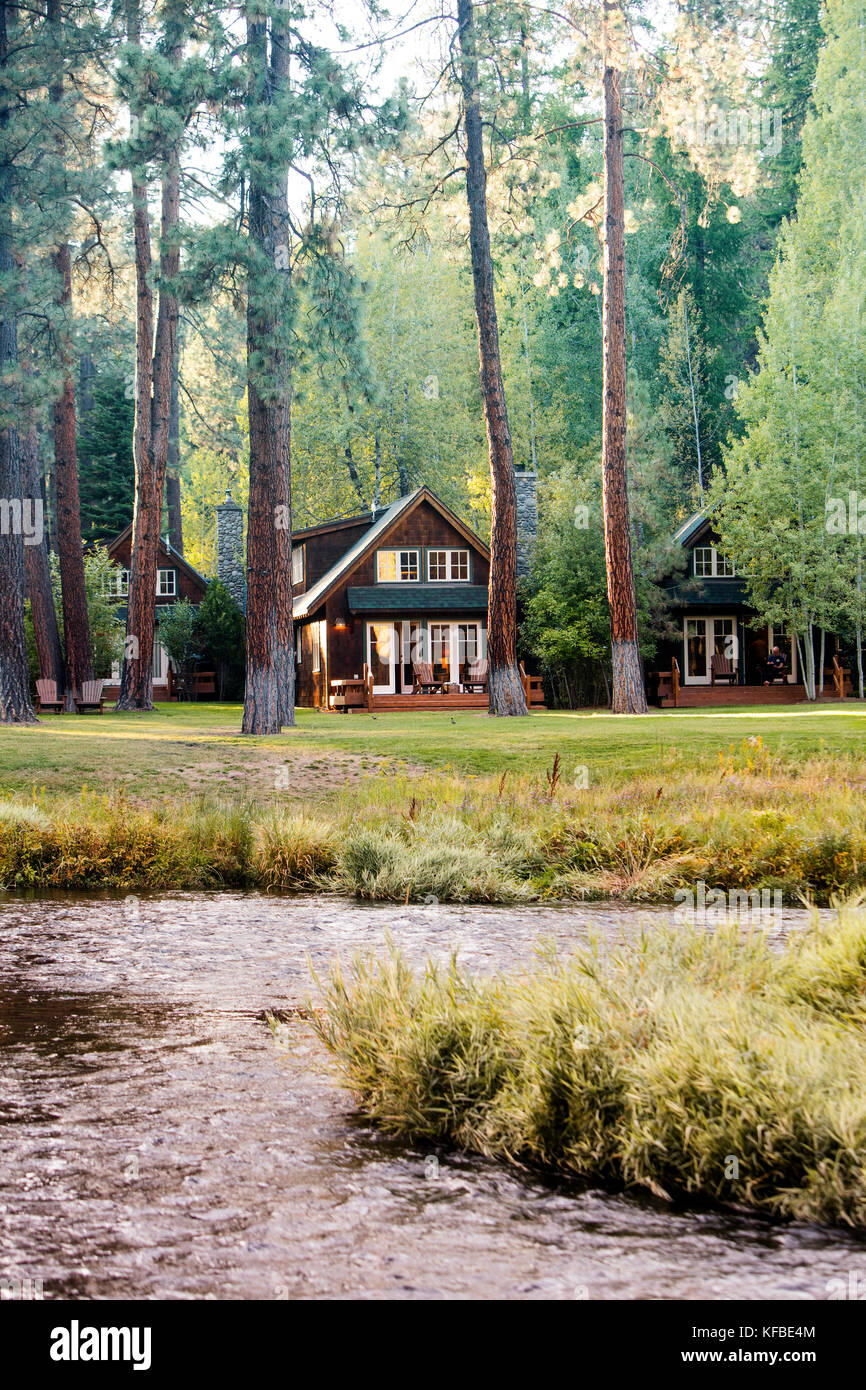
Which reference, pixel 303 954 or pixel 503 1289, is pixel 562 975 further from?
pixel 303 954

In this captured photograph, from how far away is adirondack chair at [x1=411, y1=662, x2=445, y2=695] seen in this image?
38.9m

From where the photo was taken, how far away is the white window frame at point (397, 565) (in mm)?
40031

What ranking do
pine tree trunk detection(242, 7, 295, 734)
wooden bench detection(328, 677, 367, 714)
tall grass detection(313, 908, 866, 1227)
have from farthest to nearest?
wooden bench detection(328, 677, 367, 714) < pine tree trunk detection(242, 7, 295, 734) < tall grass detection(313, 908, 866, 1227)

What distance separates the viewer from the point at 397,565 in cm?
4019

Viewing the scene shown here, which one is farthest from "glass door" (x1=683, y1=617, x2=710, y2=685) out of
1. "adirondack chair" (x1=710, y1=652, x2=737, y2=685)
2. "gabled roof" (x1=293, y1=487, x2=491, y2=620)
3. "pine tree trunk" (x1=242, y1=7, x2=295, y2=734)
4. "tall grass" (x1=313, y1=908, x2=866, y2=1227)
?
"tall grass" (x1=313, y1=908, x2=866, y2=1227)

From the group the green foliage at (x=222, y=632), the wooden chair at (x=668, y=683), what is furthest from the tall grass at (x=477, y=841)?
the green foliage at (x=222, y=632)

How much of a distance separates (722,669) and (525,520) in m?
7.91

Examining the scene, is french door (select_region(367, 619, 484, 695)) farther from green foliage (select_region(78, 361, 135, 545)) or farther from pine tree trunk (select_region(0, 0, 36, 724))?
green foliage (select_region(78, 361, 135, 545))

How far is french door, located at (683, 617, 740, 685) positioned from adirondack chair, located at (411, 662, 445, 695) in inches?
333

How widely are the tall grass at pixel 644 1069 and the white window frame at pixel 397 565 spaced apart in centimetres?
3334

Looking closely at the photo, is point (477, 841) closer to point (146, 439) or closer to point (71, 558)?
point (146, 439)

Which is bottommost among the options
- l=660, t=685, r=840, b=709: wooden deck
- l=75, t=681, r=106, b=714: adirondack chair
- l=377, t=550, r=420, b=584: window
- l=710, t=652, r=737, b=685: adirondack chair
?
l=660, t=685, r=840, b=709: wooden deck

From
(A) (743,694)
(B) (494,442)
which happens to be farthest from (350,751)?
(A) (743,694)
